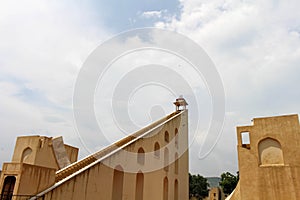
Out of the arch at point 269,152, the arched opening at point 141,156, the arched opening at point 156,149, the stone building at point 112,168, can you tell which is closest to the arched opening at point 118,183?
the stone building at point 112,168

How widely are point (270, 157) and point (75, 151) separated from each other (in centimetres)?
1089

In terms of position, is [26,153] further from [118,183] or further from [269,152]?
[269,152]

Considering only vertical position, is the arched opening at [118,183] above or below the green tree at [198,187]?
below

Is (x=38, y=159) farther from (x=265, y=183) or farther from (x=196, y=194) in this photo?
(x=196, y=194)

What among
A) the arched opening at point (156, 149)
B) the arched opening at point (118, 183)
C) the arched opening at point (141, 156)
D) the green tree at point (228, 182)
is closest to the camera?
the arched opening at point (118, 183)

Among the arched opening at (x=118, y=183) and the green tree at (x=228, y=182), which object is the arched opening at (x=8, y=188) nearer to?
the arched opening at (x=118, y=183)

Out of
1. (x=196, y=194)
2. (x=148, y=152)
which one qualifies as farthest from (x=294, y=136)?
(x=196, y=194)

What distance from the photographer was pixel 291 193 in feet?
30.6

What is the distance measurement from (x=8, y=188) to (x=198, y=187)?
3645 cm

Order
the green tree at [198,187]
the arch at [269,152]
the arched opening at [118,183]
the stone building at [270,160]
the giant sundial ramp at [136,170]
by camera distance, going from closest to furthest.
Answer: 1. the giant sundial ramp at [136,170]
2. the arched opening at [118,183]
3. the stone building at [270,160]
4. the arch at [269,152]
5. the green tree at [198,187]

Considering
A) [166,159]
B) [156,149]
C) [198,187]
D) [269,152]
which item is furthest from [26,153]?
[198,187]

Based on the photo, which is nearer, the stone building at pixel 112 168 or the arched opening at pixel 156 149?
the stone building at pixel 112 168

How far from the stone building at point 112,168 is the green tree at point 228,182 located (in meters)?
13.3

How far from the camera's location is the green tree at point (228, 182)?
27.5m
